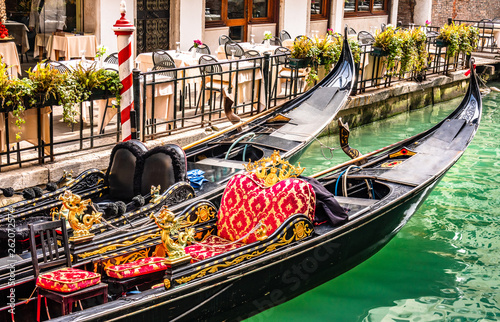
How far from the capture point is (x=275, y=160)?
13.3ft

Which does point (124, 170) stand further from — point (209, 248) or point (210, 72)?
point (210, 72)

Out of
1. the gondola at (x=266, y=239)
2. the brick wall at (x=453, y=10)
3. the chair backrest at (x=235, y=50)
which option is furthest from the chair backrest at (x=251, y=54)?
the brick wall at (x=453, y=10)

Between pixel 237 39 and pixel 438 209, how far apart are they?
504 centimetres

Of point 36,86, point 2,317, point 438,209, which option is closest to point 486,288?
point 438,209

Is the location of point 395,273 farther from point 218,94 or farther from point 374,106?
point 374,106

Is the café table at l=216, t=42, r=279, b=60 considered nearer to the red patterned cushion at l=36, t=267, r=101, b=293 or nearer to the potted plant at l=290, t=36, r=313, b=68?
the potted plant at l=290, t=36, r=313, b=68

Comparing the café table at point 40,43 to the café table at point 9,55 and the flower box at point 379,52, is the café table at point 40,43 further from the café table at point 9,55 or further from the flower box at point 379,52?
the flower box at point 379,52

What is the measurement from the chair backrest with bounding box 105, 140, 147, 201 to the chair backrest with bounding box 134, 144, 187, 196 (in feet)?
0.16

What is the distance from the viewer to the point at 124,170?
436 cm

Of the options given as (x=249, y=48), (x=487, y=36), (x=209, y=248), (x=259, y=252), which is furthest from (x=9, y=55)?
(x=487, y=36)

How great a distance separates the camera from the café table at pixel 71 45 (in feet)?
25.7

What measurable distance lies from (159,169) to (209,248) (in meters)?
0.66

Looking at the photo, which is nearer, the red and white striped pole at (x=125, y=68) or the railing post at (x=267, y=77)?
the red and white striped pole at (x=125, y=68)

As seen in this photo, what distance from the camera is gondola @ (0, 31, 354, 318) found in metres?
3.64
